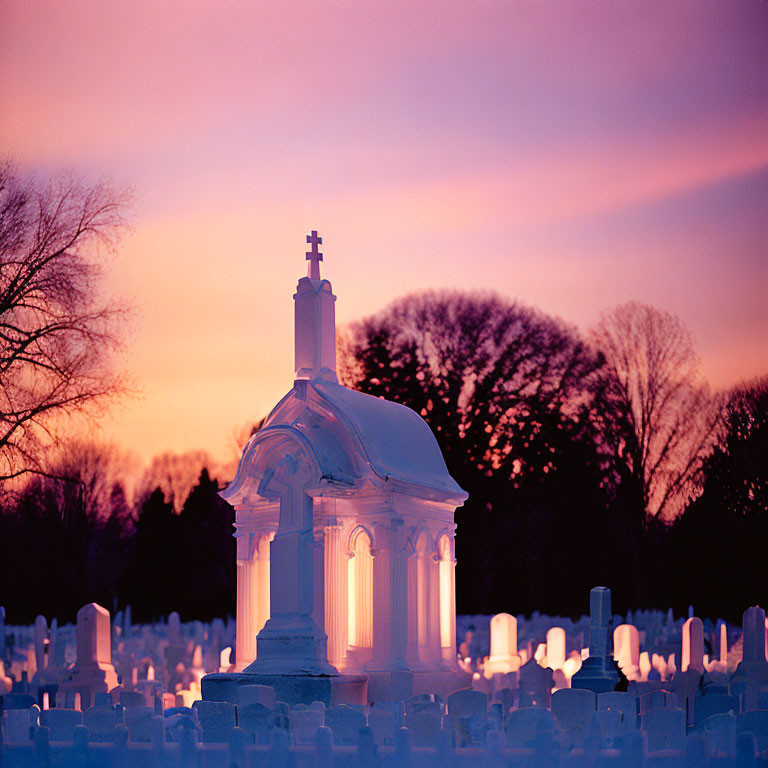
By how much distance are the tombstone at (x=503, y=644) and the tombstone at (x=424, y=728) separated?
9149mm

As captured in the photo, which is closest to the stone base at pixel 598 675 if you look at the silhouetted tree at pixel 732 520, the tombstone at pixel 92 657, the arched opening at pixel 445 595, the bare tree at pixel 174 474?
the arched opening at pixel 445 595

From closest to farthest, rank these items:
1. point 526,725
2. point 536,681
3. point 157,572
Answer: point 526,725, point 536,681, point 157,572

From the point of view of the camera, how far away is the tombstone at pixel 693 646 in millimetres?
20609

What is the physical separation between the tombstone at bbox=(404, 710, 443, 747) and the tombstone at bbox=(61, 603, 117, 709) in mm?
8364

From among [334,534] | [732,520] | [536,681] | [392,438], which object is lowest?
[536,681]

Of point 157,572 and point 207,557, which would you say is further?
point 207,557

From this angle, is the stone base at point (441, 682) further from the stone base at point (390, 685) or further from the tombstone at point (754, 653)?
the tombstone at point (754, 653)

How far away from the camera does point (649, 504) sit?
32062 mm

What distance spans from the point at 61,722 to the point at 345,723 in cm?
280

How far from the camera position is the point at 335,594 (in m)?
16.2

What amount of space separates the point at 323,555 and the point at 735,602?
16.6 metres

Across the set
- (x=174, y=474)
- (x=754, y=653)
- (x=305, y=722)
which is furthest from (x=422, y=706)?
(x=174, y=474)

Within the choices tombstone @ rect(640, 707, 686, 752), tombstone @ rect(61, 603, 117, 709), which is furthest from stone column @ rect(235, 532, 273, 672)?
tombstone @ rect(640, 707, 686, 752)

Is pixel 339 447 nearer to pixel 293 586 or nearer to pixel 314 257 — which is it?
pixel 293 586
